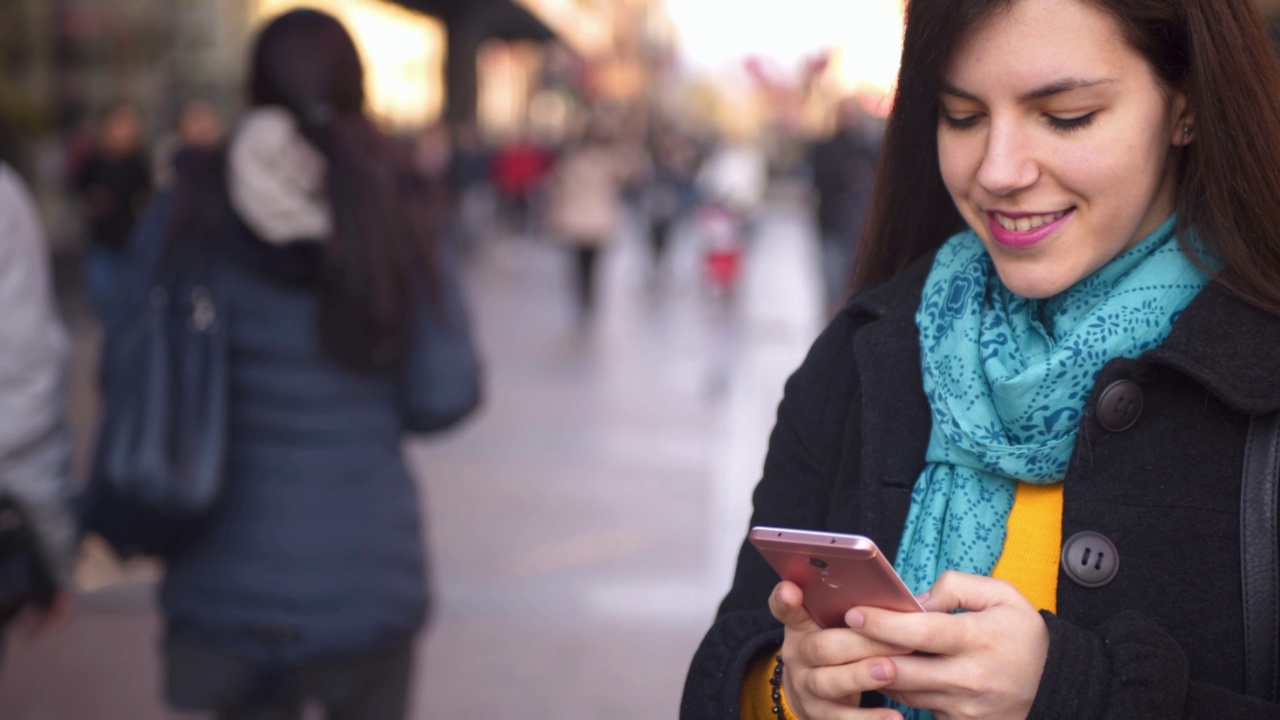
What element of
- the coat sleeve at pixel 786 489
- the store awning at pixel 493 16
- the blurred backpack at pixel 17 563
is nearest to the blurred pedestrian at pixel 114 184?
the blurred backpack at pixel 17 563

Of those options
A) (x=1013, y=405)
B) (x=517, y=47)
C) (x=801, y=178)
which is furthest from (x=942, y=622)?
(x=801, y=178)

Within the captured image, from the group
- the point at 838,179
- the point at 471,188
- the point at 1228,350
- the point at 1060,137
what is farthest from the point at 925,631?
the point at 471,188

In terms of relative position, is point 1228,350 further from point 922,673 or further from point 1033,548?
point 922,673

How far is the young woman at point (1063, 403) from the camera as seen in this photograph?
1.45 meters

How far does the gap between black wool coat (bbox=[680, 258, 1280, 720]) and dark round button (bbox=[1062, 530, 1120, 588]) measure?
0.03 ft

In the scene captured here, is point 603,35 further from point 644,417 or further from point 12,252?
point 12,252

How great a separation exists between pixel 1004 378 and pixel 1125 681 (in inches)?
14.5

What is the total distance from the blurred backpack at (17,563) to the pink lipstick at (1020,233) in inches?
83.6

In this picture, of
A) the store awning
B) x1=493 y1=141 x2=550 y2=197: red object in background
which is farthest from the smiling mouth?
the store awning

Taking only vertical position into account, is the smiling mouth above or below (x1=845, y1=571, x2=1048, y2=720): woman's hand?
above

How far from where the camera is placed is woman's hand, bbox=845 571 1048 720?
54.7 inches

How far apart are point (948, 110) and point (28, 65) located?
1583 cm

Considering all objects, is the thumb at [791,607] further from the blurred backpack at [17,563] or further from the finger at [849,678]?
the blurred backpack at [17,563]

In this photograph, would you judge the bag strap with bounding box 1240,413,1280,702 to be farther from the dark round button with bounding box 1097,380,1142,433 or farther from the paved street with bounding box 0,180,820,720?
the paved street with bounding box 0,180,820,720
